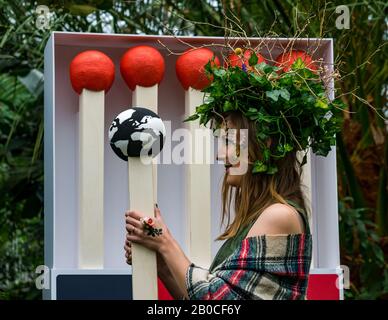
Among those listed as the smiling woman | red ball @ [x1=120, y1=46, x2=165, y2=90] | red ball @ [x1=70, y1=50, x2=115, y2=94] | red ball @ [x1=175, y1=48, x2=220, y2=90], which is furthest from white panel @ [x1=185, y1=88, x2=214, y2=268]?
the smiling woman

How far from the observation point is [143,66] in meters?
4.11

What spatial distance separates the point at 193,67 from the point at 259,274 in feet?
5.21

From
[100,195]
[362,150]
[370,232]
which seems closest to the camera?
[100,195]

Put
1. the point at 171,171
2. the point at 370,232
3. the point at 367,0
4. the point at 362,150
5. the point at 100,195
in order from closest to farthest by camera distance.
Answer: the point at 100,195 < the point at 171,171 < the point at 367,0 < the point at 370,232 < the point at 362,150

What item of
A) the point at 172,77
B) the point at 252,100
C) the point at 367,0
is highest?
the point at 367,0

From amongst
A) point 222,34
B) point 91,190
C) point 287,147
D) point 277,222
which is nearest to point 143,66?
point 91,190

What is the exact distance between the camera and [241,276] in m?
2.70

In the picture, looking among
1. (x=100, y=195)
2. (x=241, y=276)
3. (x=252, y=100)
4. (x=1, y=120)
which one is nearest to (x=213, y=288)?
(x=241, y=276)

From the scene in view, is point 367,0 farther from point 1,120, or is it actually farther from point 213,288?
point 213,288

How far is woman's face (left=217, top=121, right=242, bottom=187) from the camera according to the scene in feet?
9.53

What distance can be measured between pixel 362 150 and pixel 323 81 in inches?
132

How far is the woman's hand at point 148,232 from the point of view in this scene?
9.21 feet

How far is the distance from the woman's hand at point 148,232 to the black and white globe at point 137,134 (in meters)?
0.19

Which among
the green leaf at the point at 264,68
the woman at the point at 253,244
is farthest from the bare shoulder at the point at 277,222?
the green leaf at the point at 264,68
